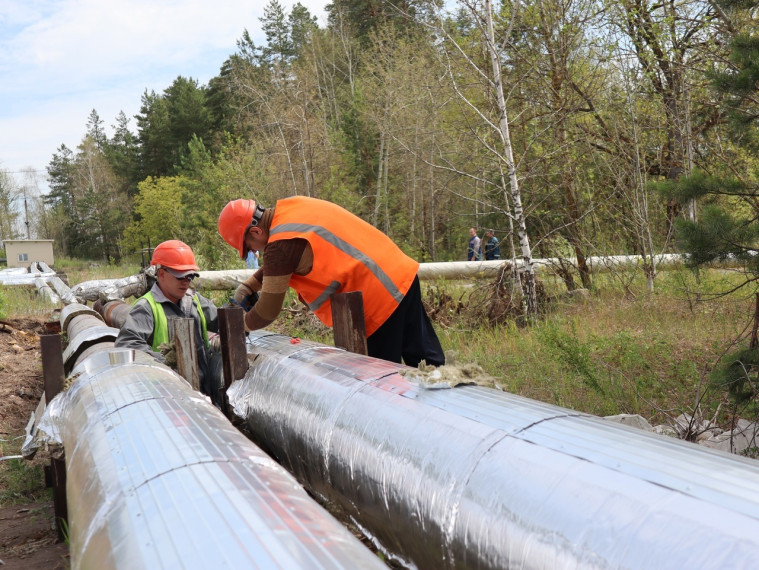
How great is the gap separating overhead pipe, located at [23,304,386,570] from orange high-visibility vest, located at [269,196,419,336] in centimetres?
133

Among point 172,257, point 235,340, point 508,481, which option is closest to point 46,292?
point 172,257

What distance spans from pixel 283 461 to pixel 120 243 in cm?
5060

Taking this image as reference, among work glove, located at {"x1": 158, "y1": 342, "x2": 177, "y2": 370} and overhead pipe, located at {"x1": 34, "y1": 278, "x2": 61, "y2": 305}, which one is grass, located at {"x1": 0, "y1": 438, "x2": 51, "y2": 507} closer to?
work glove, located at {"x1": 158, "y1": 342, "x2": 177, "y2": 370}

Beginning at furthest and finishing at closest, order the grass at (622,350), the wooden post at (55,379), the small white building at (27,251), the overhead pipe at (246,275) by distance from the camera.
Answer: the small white building at (27,251)
the overhead pipe at (246,275)
the grass at (622,350)
the wooden post at (55,379)

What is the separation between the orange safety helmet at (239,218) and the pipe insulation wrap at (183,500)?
155 centimetres

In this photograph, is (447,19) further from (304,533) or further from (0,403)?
(304,533)

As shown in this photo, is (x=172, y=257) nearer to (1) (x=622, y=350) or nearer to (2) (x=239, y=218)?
(2) (x=239, y=218)

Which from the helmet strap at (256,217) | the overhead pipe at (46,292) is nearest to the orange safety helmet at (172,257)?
the helmet strap at (256,217)

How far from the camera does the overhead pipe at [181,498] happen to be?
4.03 feet

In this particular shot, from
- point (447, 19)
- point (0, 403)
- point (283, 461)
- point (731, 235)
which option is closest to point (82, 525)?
point (283, 461)

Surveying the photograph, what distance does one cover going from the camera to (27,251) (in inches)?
998

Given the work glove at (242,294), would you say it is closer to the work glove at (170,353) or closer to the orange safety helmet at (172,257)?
the orange safety helmet at (172,257)

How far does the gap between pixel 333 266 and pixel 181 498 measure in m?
2.21

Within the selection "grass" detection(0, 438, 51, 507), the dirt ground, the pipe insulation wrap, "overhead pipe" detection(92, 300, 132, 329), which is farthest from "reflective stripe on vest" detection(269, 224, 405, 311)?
"overhead pipe" detection(92, 300, 132, 329)
